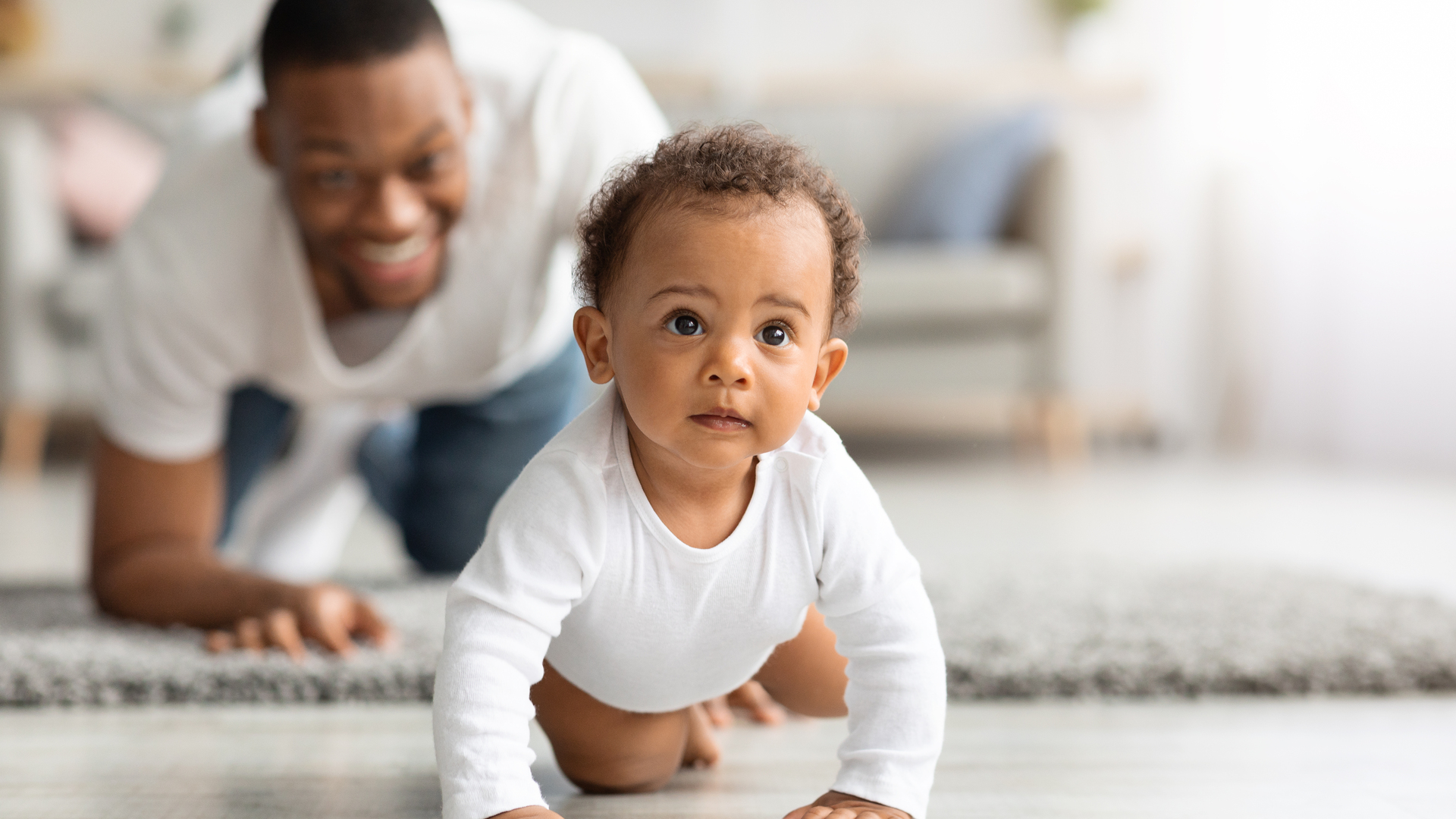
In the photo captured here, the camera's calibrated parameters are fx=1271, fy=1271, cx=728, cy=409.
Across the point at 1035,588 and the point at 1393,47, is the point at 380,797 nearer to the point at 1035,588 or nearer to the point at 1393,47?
the point at 1035,588

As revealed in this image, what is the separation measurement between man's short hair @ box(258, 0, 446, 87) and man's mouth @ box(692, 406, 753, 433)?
50cm

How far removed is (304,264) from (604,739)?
58 cm

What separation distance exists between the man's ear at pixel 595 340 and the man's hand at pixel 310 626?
1.65 ft

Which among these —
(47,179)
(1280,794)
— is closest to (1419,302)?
(1280,794)

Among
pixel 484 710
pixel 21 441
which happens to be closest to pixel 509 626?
pixel 484 710

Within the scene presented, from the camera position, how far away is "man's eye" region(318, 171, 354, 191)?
97 cm

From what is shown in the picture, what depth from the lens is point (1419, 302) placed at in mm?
2812

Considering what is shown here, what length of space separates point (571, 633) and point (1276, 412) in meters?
3.00

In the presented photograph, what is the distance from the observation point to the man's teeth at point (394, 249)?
1024 mm

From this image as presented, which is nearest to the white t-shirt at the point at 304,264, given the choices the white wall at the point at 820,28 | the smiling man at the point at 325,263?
the smiling man at the point at 325,263

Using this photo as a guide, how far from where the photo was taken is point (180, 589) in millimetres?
1107

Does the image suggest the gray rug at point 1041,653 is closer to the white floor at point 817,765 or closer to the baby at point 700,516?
the white floor at point 817,765

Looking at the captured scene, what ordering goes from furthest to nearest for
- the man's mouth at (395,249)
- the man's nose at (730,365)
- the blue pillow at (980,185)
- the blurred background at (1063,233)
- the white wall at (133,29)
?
1. the white wall at (133,29)
2. the blue pillow at (980,185)
3. the blurred background at (1063,233)
4. the man's mouth at (395,249)
5. the man's nose at (730,365)

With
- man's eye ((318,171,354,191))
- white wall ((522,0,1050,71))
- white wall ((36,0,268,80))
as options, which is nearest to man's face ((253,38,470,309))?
Result: man's eye ((318,171,354,191))
